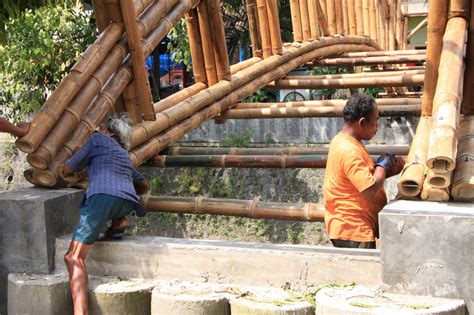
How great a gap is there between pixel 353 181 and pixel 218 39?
324 centimetres

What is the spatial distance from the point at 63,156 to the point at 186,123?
1.68 m

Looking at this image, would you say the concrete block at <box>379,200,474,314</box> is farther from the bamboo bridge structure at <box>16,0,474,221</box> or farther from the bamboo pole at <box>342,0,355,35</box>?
the bamboo pole at <box>342,0,355,35</box>

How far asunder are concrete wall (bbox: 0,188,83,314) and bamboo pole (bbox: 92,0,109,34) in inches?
62.1

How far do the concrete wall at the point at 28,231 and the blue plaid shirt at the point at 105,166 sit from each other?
315mm

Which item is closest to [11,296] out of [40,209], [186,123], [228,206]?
[40,209]

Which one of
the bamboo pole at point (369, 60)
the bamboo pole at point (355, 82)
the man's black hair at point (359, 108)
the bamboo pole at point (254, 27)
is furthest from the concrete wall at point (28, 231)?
the bamboo pole at point (369, 60)

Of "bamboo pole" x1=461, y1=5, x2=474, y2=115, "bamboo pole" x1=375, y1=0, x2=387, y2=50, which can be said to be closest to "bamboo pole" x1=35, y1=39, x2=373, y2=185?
"bamboo pole" x1=375, y1=0, x2=387, y2=50

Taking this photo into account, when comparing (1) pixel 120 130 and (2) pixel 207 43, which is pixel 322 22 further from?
(1) pixel 120 130

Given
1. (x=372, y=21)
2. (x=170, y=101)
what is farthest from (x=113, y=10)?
(x=372, y=21)

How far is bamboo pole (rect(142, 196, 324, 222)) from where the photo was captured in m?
4.81

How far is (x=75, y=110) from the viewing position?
15.0ft

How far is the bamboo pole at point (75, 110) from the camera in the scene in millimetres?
4336

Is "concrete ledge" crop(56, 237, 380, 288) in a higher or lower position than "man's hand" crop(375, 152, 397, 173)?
lower

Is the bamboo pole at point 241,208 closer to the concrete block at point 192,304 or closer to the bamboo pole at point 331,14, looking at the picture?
the concrete block at point 192,304
